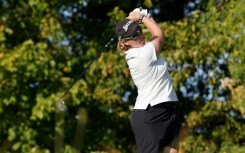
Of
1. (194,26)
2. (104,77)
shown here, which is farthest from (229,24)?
(104,77)

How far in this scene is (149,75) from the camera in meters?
5.07

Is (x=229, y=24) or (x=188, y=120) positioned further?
(x=188, y=120)

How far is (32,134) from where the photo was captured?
37.2ft

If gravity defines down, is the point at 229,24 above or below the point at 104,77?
above

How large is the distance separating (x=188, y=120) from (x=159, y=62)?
20.3 feet

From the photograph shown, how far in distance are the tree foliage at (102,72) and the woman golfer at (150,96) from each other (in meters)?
4.95

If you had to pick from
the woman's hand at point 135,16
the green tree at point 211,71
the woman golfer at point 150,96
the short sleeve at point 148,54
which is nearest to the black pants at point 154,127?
the woman golfer at point 150,96

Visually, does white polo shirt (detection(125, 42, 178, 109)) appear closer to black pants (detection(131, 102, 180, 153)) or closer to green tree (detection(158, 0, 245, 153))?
black pants (detection(131, 102, 180, 153))

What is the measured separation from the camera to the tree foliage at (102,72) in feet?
34.7

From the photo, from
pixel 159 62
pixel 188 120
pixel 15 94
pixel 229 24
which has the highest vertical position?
pixel 159 62

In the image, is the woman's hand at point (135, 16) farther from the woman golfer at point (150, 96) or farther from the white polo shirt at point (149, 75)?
the white polo shirt at point (149, 75)

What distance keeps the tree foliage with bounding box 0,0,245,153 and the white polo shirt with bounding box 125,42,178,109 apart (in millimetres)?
4991

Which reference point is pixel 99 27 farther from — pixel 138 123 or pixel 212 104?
pixel 138 123

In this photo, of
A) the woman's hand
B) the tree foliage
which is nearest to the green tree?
the tree foliage
